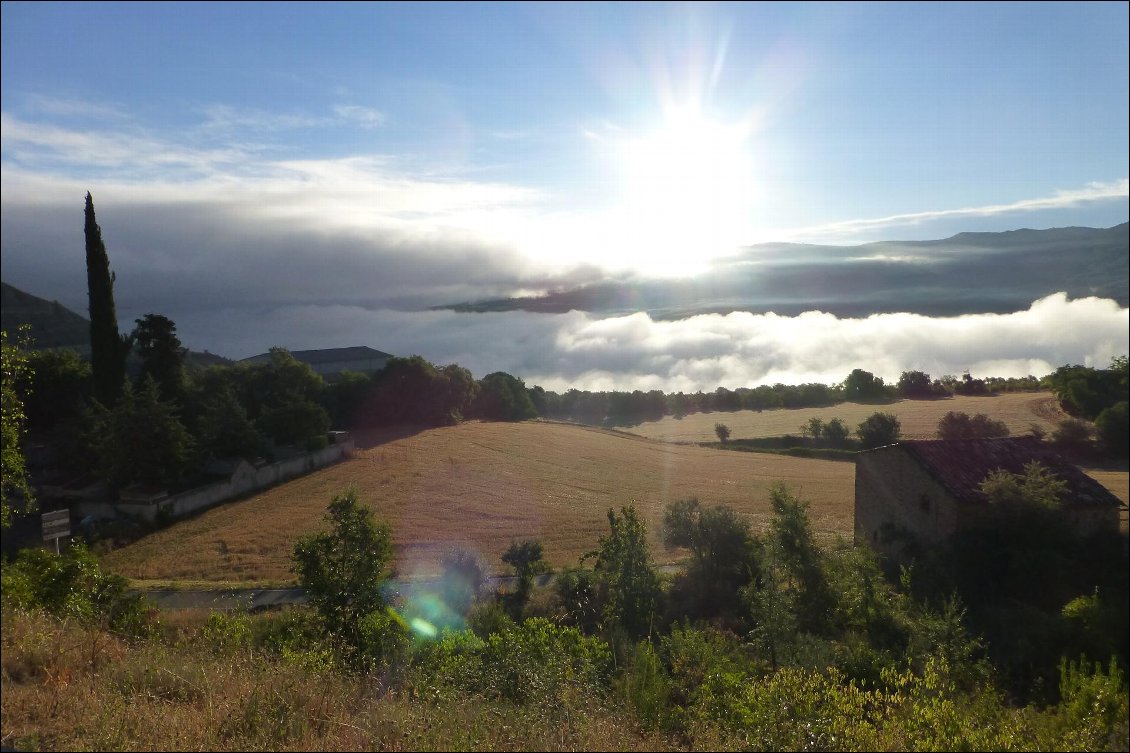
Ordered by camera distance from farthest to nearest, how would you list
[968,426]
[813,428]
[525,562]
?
1. [813,428]
2. [968,426]
3. [525,562]

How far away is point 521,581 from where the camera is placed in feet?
34.0

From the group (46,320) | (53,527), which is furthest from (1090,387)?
(46,320)

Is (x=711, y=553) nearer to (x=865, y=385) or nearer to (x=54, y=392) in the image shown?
(x=865, y=385)

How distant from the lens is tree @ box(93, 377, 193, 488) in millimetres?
17188

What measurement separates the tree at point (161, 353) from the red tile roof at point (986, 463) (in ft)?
66.1

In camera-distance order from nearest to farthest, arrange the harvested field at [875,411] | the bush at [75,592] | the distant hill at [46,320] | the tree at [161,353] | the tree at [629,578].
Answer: the bush at [75,592], the tree at [629,578], the harvested field at [875,411], the tree at [161,353], the distant hill at [46,320]

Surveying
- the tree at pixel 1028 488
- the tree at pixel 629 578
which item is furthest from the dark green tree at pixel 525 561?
the tree at pixel 1028 488

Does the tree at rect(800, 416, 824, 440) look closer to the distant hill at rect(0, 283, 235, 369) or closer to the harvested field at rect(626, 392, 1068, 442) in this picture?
the harvested field at rect(626, 392, 1068, 442)

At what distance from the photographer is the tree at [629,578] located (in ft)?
29.7

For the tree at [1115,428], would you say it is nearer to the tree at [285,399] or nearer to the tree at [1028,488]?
the tree at [1028,488]

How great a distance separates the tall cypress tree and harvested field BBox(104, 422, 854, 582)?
248 inches

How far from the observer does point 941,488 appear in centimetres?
1078

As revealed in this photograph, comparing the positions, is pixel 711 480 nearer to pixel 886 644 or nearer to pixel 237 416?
pixel 886 644

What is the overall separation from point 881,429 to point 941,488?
1625mm
